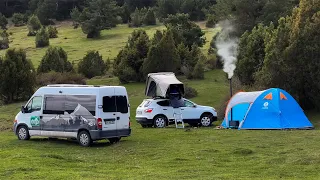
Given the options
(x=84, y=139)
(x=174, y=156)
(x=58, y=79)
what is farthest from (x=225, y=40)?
(x=174, y=156)

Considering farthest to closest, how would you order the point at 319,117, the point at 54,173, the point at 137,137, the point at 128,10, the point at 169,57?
the point at 128,10, the point at 169,57, the point at 319,117, the point at 137,137, the point at 54,173

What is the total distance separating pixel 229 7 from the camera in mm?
54719

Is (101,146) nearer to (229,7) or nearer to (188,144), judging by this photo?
(188,144)

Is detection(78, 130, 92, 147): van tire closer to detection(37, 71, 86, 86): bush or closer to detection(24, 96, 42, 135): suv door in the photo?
detection(24, 96, 42, 135): suv door

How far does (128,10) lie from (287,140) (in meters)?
74.8

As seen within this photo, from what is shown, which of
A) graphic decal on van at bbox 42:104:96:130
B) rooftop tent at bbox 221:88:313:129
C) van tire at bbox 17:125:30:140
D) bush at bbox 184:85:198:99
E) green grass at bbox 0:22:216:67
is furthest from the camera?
green grass at bbox 0:22:216:67

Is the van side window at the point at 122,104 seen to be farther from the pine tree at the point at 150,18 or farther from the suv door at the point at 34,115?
the pine tree at the point at 150,18

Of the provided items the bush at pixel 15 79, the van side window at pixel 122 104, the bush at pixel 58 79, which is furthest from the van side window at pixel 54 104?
the bush at pixel 58 79

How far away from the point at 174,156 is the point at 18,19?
281ft

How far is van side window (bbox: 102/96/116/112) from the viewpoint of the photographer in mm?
19797

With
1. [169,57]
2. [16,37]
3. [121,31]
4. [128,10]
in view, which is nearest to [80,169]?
[169,57]

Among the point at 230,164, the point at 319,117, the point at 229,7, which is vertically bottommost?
the point at 319,117

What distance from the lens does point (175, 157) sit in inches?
625

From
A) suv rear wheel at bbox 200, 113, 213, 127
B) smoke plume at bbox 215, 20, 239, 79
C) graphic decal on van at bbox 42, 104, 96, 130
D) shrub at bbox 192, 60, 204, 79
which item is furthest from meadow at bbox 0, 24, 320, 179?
smoke plume at bbox 215, 20, 239, 79
